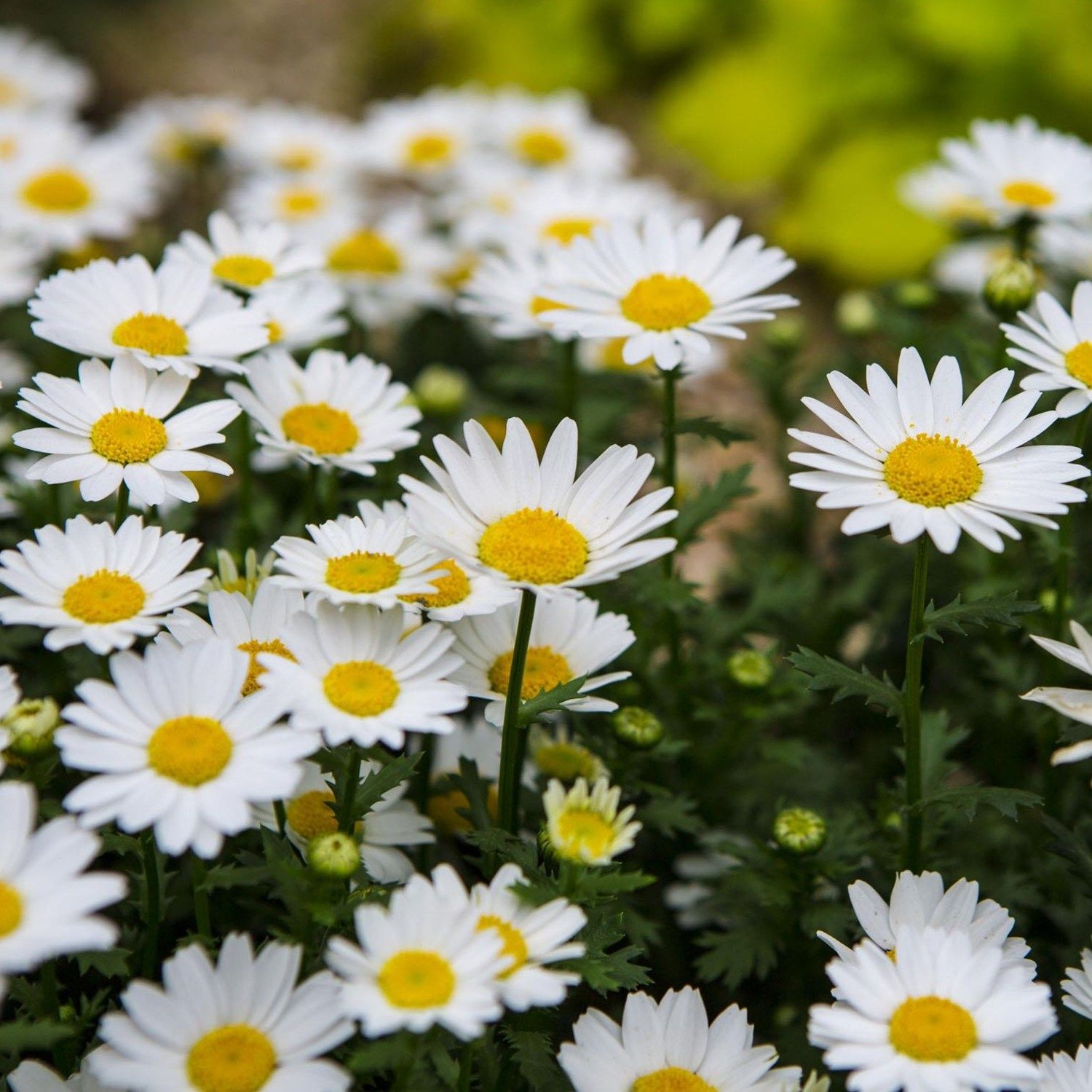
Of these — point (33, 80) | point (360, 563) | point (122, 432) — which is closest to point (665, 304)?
point (360, 563)

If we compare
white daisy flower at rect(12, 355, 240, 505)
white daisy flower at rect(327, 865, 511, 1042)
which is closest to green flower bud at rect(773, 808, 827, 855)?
white daisy flower at rect(327, 865, 511, 1042)

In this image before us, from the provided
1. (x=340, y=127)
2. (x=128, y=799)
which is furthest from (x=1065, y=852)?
(x=340, y=127)

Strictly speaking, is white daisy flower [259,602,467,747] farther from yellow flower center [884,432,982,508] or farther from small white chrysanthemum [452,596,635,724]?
yellow flower center [884,432,982,508]

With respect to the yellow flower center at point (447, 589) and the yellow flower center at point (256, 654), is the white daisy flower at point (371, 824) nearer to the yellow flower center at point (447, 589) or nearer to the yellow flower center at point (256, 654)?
the yellow flower center at point (256, 654)

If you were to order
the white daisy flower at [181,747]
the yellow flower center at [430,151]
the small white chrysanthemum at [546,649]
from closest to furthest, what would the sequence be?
the white daisy flower at [181,747] → the small white chrysanthemum at [546,649] → the yellow flower center at [430,151]

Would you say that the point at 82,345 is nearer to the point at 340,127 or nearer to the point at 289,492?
the point at 289,492

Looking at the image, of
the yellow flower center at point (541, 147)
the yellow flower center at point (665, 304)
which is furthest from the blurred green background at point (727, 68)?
the yellow flower center at point (665, 304)
